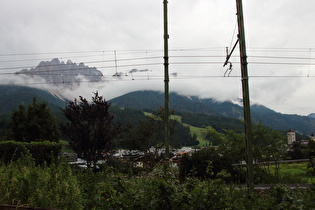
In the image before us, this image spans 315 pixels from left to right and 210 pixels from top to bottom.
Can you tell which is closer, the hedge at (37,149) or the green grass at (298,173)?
the hedge at (37,149)

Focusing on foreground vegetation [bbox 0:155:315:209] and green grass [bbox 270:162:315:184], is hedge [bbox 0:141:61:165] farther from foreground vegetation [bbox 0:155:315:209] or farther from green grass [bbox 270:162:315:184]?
green grass [bbox 270:162:315:184]

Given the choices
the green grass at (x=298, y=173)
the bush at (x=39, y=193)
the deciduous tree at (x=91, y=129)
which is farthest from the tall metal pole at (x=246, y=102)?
the deciduous tree at (x=91, y=129)

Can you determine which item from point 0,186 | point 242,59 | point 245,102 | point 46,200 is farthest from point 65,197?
point 242,59

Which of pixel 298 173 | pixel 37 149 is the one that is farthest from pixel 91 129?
pixel 298 173

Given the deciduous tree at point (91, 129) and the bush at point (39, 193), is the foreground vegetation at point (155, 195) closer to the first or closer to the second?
the bush at point (39, 193)

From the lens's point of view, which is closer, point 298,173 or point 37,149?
point 37,149

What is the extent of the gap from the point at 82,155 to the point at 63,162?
1104 cm

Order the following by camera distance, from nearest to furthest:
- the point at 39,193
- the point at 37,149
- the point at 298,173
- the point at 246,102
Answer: the point at 39,193
the point at 246,102
the point at 37,149
the point at 298,173

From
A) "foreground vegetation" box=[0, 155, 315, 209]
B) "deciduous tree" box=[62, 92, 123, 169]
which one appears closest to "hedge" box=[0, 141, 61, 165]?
Result: "deciduous tree" box=[62, 92, 123, 169]

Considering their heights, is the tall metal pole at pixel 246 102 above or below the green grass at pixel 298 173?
above

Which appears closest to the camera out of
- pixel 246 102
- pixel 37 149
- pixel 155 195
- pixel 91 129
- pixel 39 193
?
pixel 155 195

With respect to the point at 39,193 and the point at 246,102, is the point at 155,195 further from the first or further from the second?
the point at 246,102

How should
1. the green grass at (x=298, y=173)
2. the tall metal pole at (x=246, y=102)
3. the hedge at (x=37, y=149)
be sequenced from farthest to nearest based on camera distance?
the green grass at (x=298, y=173), the hedge at (x=37, y=149), the tall metal pole at (x=246, y=102)

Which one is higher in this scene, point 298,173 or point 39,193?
point 39,193
